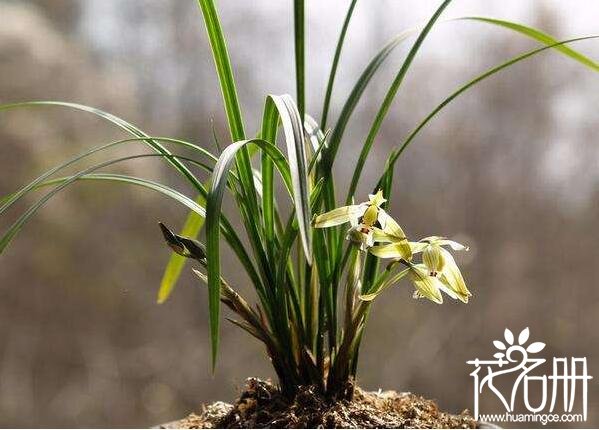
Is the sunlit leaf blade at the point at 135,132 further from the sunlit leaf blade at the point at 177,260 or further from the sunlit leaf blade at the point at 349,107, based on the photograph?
the sunlit leaf blade at the point at 177,260

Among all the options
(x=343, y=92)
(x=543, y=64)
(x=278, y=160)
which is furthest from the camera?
(x=543, y=64)

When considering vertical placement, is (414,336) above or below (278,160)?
below

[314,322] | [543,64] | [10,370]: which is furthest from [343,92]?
[314,322]

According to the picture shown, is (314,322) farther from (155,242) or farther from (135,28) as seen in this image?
(135,28)

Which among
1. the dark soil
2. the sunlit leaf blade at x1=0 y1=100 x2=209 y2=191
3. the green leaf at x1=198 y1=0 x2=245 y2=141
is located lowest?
the dark soil

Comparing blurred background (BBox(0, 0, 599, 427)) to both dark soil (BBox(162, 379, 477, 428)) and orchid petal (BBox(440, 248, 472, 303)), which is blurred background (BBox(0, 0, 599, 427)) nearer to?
dark soil (BBox(162, 379, 477, 428))

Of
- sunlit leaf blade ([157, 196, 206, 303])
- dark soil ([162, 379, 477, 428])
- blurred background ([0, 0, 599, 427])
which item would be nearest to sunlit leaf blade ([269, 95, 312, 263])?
dark soil ([162, 379, 477, 428])
